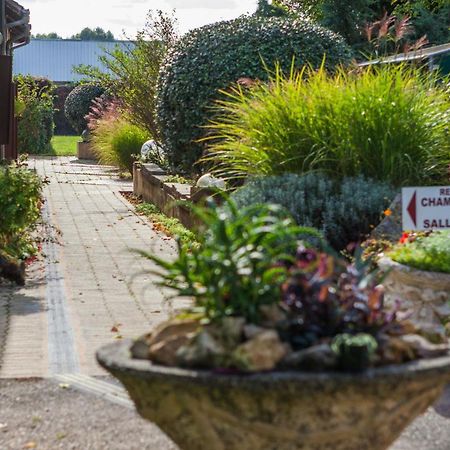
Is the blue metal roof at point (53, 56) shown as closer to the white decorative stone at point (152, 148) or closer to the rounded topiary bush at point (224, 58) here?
the white decorative stone at point (152, 148)

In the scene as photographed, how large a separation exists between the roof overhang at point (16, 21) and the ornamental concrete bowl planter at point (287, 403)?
18.4 metres

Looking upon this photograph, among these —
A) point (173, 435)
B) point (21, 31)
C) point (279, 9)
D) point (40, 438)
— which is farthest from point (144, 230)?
point (279, 9)

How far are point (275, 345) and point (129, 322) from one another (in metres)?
4.22

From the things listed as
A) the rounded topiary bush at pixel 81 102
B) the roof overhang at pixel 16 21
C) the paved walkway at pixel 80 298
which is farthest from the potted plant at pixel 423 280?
the rounded topiary bush at pixel 81 102

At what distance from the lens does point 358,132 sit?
27.3 ft

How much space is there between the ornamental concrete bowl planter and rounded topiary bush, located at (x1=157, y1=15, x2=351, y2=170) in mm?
9921

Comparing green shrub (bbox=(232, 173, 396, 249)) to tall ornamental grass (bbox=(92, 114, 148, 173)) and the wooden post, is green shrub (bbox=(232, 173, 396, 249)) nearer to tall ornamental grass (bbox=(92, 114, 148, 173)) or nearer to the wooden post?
the wooden post

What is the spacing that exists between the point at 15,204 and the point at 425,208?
4245 millimetres

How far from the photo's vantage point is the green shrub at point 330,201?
8.02 meters

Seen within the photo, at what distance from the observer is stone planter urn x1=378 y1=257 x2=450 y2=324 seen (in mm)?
6078

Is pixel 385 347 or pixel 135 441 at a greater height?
pixel 385 347

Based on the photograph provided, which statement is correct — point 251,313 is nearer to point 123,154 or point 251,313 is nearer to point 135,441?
point 135,441

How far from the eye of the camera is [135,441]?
4.89 meters

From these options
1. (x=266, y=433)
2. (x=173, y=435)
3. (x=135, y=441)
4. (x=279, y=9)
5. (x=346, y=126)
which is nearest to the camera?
(x=266, y=433)
